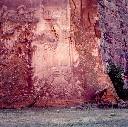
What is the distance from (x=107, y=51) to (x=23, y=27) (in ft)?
10.1

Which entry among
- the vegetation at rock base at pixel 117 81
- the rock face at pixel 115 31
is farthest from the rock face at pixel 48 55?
the rock face at pixel 115 31

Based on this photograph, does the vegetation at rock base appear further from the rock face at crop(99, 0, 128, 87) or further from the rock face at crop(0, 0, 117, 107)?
the rock face at crop(0, 0, 117, 107)

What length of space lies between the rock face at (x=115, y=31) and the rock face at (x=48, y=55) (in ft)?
5.50

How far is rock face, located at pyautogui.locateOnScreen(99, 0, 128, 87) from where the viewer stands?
32.6ft

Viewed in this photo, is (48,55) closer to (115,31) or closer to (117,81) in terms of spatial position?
(117,81)

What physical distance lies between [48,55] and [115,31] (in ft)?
11.6

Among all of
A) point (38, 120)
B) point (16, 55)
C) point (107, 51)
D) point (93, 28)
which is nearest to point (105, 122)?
point (38, 120)

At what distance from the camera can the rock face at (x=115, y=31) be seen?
994 cm

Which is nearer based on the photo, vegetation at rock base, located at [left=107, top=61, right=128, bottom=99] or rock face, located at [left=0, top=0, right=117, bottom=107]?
rock face, located at [left=0, top=0, right=117, bottom=107]

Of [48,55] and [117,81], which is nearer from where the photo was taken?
[48,55]

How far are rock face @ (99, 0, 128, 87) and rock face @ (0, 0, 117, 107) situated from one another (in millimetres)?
1677

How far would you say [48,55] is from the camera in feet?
25.4

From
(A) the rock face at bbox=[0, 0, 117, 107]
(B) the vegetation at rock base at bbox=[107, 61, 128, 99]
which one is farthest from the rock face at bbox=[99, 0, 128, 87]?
(A) the rock face at bbox=[0, 0, 117, 107]

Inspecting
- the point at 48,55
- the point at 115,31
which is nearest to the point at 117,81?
the point at 115,31
